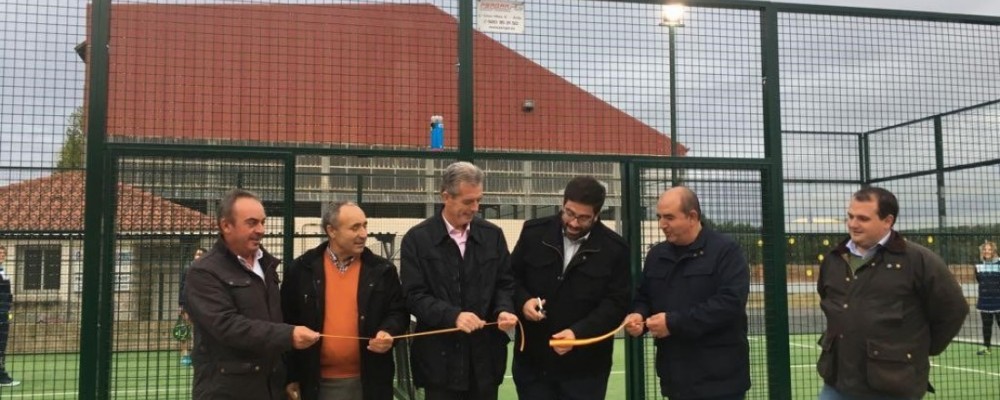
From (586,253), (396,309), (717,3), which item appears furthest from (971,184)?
(396,309)

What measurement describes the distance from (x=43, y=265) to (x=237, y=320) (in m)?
3.03

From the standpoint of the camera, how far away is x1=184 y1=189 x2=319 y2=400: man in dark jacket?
129 inches

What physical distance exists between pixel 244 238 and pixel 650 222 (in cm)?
289

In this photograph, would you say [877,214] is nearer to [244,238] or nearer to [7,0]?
[244,238]

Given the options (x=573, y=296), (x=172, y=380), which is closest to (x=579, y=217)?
(x=573, y=296)

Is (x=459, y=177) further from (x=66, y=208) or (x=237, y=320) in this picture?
(x=66, y=208)

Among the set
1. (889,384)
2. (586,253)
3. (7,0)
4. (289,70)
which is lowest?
(889,384)

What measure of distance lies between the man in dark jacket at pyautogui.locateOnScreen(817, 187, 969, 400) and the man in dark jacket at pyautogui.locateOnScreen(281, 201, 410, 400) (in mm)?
2299

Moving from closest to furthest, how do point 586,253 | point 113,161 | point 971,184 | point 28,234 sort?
point 586,253 < point 113,161 < point 28,234 < point 971,184

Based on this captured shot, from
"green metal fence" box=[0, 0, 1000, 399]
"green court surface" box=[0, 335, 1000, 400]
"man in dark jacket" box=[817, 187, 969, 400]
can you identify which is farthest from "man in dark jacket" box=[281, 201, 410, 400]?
"man in dark jacket" box=[817, 187, 969, 400]

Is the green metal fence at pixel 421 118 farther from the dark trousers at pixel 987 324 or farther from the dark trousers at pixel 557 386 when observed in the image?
the dark trousers at pixel 987 324

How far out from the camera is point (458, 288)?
12.3 feet

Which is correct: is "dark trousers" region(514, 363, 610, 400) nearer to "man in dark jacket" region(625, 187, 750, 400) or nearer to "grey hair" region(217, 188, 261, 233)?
"man in dark jacket" region(625, 187, 750, 400)

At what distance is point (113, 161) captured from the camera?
14.9ft
